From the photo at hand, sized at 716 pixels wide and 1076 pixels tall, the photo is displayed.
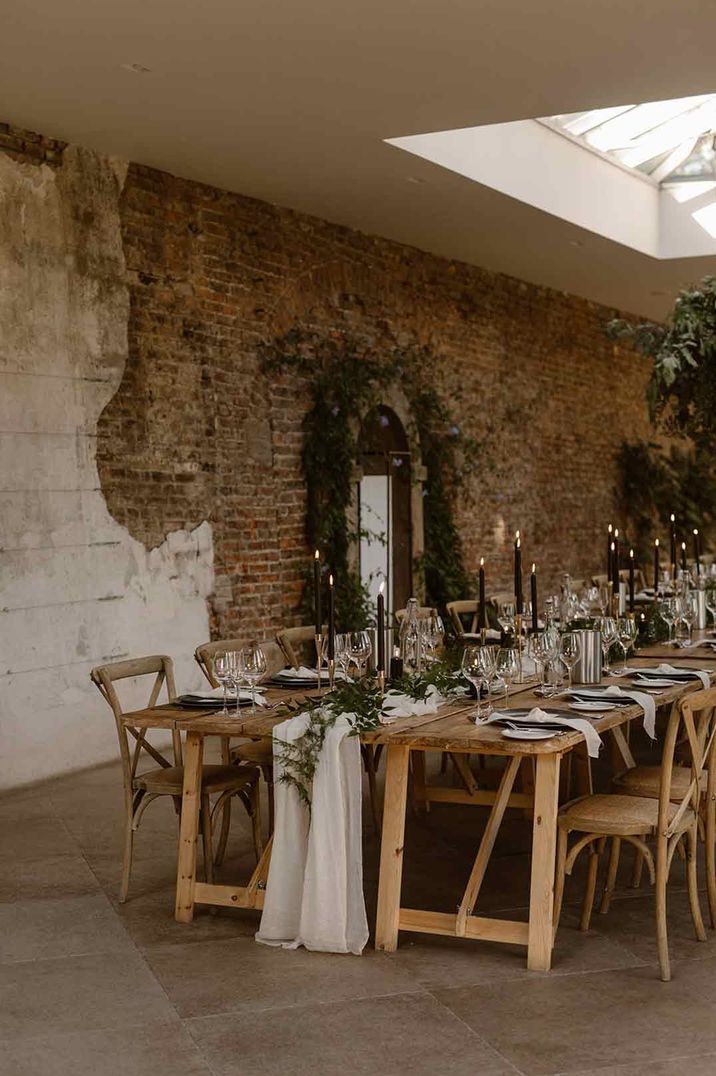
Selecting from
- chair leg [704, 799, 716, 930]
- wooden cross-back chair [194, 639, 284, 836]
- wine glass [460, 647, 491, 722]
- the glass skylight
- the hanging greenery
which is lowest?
chair leg [704, 799, 716, 930]

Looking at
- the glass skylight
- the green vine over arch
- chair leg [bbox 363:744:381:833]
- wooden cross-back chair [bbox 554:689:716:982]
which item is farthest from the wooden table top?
the glass skylight

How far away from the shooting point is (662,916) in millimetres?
3924

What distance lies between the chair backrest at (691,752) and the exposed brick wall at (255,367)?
406cm

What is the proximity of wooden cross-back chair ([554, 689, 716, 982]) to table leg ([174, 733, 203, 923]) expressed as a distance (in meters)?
1.27

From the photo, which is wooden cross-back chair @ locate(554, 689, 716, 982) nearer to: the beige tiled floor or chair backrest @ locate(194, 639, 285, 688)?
the beige tiled floor

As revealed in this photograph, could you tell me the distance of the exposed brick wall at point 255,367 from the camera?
24.8 feet

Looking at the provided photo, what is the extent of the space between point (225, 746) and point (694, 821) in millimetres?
1950

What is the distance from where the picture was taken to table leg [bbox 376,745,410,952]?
163 inches

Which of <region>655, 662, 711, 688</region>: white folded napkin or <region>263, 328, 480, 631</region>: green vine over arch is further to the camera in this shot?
<region>263, 328, 480, 631</region>: green vine over arch

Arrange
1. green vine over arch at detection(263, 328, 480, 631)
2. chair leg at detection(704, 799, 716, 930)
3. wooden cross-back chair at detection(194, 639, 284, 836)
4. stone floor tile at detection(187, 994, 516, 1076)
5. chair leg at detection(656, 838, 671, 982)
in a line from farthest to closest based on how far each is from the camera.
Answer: green vine over arch at detection(263, 328, 480, 631) < wooden cross-back chair at detection(194, 639, 284, 836) < chair leg at detection(704, 799, 716, 930) < chair leg at detection(656, 838, 671, 982) < stone floor tile at detection(187, 994, 516, 1076)

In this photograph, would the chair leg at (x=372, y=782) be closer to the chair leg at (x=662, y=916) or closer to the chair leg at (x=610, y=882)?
the chair leg at (x=610, y=882)

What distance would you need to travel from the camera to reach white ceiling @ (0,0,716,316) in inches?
208

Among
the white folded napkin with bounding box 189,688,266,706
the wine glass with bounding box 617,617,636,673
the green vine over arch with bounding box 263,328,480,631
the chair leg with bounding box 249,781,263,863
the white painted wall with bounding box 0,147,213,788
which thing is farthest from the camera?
the green vine over arch with bounding box 263,328,480,631

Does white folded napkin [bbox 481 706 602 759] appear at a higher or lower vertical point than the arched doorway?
lower
